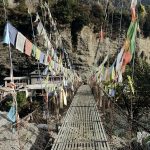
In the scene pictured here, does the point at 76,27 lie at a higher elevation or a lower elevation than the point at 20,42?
higher

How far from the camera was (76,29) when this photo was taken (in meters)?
57.0

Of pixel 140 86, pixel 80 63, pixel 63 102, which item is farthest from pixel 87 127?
pixel 80 63

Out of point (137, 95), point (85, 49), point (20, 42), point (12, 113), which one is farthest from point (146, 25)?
point (12, 113)

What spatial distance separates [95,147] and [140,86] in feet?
53.2

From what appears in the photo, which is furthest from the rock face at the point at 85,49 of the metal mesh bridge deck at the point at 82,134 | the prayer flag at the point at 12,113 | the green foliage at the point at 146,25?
the prayer flag at the point at 12,113

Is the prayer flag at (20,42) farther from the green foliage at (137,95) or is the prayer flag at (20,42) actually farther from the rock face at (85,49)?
the rock face at (85,49)

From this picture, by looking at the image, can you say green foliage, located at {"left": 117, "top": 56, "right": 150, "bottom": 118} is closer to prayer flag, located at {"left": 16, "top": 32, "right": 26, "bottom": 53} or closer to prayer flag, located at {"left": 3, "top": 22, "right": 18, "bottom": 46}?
prayer flag, located at {"left": 16, "top": 32, "right": 26, "bottom": 53}

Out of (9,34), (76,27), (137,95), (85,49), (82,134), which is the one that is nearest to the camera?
(9,34)

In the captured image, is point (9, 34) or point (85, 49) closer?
point (9, 34)

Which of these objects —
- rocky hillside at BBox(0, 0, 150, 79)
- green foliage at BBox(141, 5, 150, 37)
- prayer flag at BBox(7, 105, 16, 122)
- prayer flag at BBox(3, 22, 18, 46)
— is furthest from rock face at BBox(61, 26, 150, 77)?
prayer flag at BBox(3, 22, 18, 46)

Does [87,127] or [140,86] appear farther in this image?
[140,86]

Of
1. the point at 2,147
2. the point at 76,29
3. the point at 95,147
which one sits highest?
the point at 76,29

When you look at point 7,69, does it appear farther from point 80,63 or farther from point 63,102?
point 63,102

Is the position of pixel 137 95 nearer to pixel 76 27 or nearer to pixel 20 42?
pixel 20 42
